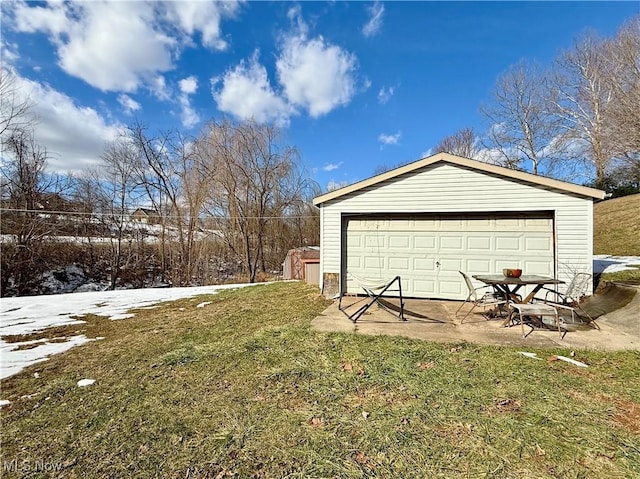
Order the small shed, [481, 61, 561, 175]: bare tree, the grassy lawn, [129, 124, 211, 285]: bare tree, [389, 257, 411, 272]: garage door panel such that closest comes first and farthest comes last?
the grassy lawn
[389, 257, 411, 272]: garage door panel
the small shed
[129, 124, 211, 285]: bare tree
[481, 61, 561, 175]: bare tree

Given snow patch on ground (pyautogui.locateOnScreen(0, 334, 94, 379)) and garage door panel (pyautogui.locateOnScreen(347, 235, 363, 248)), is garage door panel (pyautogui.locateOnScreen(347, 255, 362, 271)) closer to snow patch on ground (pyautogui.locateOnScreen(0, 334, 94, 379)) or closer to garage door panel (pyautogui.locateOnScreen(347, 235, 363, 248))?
garage door panel (pyautogui.locateOnScreen(347, 235, 363, 248))

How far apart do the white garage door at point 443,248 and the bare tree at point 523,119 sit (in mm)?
17012

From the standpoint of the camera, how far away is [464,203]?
6.64m

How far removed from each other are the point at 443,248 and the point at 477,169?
1.86 metres

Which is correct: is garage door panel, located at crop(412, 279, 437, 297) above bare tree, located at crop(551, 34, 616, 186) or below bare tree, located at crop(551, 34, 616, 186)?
below

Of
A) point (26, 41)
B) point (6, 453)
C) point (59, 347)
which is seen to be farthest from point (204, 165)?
point (6, 453)

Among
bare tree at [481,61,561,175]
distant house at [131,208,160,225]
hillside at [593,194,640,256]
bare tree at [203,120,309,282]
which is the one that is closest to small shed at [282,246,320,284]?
bare tree at [203,120,309,282]

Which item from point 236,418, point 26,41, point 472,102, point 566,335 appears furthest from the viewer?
point 472,102

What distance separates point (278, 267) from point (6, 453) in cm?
1507

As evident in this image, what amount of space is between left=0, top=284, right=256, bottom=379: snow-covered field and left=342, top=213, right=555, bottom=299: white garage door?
5528 millimetres

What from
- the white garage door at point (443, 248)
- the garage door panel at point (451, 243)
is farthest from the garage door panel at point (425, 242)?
the garage door panel at point (451, 243)

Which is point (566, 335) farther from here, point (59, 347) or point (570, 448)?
point (59, 347)

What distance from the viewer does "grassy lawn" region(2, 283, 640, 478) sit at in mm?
1992

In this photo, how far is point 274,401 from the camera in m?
2.79
